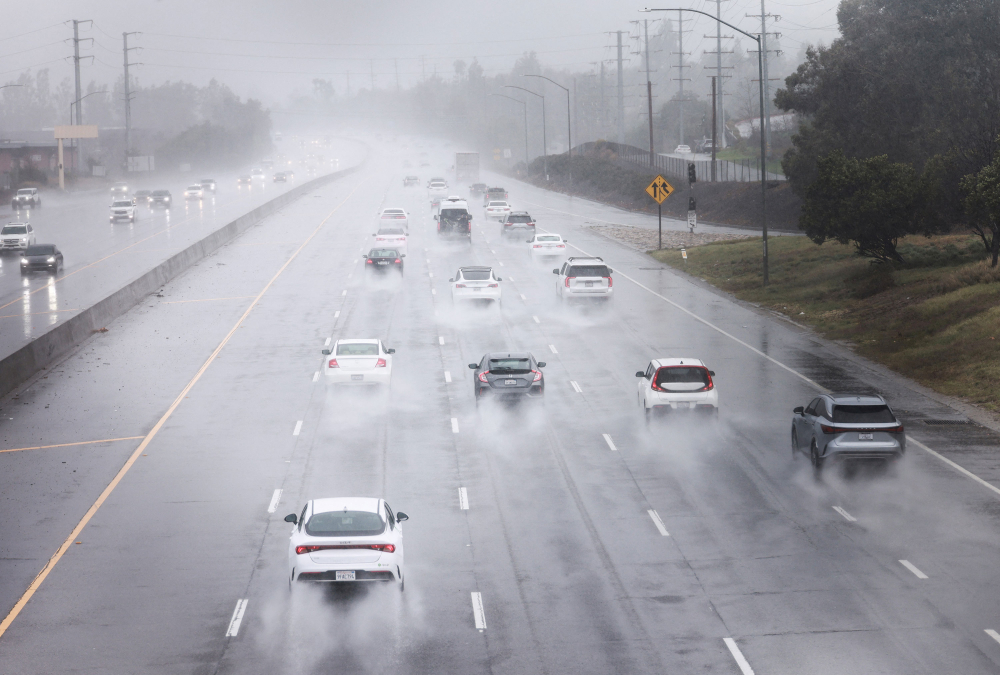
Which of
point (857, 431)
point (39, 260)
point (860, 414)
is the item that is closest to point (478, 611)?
point (857, 431)

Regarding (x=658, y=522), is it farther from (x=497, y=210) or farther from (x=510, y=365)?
(x=497, y=210)

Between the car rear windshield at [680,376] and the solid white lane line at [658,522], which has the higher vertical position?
the car rear windshield at [680,376]

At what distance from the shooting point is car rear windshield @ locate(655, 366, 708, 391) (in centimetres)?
2703

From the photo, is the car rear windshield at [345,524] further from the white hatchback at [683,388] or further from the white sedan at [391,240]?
the white sedan at [391,240]

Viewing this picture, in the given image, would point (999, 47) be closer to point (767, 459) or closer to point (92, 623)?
point (767, 459)

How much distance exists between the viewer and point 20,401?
1245 inches

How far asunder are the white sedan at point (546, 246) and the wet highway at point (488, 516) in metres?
21.9

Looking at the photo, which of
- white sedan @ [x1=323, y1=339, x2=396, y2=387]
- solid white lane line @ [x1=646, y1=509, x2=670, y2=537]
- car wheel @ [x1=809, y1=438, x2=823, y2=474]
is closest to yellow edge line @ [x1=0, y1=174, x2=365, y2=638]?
white sedan @ [x1=323, y1=339, x2=396, y2=387]

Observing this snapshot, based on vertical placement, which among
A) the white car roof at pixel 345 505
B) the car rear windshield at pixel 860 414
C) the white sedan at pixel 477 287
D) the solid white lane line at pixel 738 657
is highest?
the white sedan at pixel 477 287

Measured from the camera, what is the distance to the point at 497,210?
87.5m

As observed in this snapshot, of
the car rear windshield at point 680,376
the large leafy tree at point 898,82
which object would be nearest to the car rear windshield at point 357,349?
the car rear windshield at point 680,376

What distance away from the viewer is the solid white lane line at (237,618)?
50.7ft

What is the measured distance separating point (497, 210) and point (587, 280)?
4080 cm

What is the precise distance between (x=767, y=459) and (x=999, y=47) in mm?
50106
